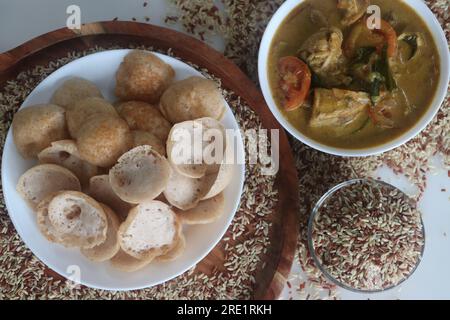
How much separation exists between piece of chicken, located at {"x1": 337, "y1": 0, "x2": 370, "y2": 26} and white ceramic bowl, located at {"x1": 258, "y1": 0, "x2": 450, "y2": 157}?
7.2 inches

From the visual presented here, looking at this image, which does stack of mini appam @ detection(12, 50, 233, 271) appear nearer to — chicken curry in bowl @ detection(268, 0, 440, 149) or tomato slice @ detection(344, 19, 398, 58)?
chicken curry in bowl @ detection(268, 0, 440, 149)

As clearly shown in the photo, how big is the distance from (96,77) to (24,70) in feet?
1.31

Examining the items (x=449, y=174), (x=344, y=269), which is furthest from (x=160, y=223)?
(x=449, y=174)

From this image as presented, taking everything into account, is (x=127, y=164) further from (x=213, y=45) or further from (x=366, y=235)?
(x=366, y=235)

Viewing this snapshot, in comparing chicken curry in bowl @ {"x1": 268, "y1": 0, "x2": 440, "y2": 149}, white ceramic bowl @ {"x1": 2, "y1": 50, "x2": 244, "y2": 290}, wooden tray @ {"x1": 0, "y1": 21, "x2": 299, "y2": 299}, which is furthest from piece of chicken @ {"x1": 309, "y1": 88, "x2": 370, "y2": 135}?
white ceramic bowl @ {"x1": 2, "y1": 50, "x2": 244, "y2": 290}

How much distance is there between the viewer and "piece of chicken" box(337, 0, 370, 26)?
2158 millimetres

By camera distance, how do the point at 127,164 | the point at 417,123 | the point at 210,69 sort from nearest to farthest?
the point at 127,164 < the point at 417,123 < the point at 210,69

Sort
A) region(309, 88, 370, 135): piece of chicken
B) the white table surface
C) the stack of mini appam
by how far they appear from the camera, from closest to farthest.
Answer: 1. the stack of mini appam
2. region(309, 88, 370, 135): piece of chicken
3. the white table surface

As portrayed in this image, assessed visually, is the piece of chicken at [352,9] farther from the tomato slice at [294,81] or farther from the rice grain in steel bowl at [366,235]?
the rice grain in steel bowl at [366,235]

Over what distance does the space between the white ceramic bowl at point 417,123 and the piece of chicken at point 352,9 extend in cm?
18

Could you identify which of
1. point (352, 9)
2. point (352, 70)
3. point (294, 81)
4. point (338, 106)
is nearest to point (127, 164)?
point (294, 81)

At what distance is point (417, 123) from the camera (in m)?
2.15

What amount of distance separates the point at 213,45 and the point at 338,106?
72 cm

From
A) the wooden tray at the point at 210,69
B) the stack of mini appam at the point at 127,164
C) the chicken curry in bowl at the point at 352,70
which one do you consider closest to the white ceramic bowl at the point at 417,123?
the chicken curry in bowl at the point at 352,70
